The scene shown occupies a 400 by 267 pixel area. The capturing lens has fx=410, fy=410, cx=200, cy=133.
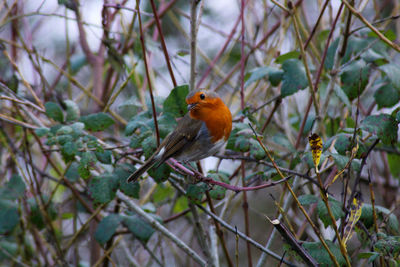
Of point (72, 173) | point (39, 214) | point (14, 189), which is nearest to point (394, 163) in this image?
point (72, 173)

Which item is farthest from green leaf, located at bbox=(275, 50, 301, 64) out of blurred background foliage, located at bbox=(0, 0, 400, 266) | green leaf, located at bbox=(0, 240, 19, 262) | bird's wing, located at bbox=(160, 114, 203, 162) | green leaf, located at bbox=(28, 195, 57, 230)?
green leaf, located at bbox=(0, 240, 19, 262)

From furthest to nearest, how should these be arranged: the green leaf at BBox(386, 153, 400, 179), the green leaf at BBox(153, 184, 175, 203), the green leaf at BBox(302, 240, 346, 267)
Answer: the green leaf at BBox(153, 184, 175, 203)
the green leaf at BBox(386, 153, 400, 179)
the green leaf at BBox(302, 240, 346, 267)

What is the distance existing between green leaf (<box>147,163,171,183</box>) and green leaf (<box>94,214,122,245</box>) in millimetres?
428

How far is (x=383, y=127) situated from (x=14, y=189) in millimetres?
1875

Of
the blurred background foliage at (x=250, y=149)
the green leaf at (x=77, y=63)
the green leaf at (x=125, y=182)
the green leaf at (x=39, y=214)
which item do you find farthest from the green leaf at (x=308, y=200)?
the green leaf at (x=77, y=63)

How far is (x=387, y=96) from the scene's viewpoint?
180 centimetres

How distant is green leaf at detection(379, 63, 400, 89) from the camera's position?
1.64 metres

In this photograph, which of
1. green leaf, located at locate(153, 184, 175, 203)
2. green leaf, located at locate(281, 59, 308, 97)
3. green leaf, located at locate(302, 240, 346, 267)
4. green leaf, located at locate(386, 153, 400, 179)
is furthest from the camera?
green leaf, located at locate(153, 184, 175, 203)

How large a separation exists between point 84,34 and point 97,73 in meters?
0.30

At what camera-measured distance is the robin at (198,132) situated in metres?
1.73

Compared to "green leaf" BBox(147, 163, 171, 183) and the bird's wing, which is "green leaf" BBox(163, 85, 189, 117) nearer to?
the bird's wing

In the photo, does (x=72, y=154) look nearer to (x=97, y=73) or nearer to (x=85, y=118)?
(x=85, y=118)

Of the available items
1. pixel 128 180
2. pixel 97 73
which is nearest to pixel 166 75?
pixel 97 73

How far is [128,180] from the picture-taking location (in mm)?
1691
